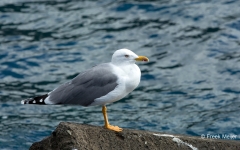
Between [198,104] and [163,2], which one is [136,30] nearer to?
[163,2]

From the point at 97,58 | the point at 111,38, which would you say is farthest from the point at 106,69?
the point at 111,38

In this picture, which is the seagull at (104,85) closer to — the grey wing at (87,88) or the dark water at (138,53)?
the grey wing at (87,88)

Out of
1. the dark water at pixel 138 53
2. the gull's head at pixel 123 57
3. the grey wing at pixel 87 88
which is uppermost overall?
the gull's head at pixel 123 57

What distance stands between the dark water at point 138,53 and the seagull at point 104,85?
295cm

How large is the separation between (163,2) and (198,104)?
4626mm

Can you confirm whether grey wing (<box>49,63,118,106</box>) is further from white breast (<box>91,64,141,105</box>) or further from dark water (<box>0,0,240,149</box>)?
dark water (<box>0,0,240,149</box>)

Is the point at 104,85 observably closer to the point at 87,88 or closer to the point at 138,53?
the point at 87,88

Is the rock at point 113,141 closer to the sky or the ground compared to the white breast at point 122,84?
closer to the ground

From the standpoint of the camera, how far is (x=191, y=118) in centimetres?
1034

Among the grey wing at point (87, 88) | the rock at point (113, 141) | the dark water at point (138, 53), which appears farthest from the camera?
the dark water at point (138, 53)

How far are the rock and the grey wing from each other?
0.36 m

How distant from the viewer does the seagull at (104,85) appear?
6.24 metres

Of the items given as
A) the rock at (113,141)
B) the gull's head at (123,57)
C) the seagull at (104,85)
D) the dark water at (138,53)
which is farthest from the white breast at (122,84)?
the dark water at (138,53)

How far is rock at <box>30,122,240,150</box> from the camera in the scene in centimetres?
595
